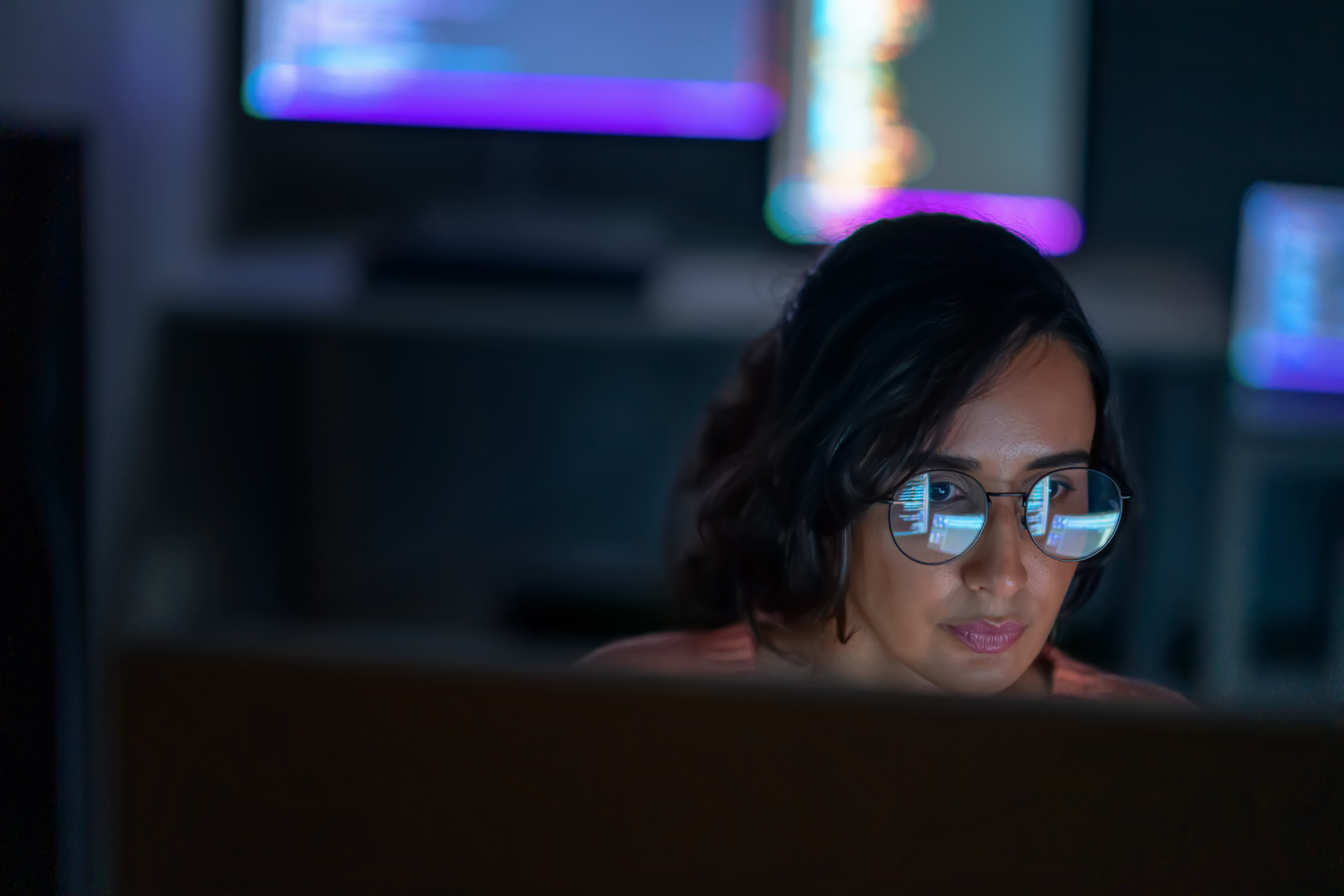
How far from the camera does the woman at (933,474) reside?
11.8 inches

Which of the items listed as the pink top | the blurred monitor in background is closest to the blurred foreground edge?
the pink top

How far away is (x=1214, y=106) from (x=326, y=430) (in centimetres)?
158

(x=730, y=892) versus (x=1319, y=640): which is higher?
(x=730, y=892)

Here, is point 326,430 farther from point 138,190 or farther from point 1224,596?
point 1224,596

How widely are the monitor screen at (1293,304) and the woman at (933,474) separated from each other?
56.1 inches

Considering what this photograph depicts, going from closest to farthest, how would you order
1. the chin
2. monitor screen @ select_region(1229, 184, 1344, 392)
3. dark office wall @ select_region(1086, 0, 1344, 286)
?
the chin < monitor screen @ select_region(1229, 184, 1344, 392) < dark office wall @ select_region(1086, 0, 1344, 286)

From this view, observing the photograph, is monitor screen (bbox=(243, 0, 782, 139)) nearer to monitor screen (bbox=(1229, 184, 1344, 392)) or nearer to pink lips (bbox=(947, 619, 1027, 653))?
monitor screen (bbox=(1229, 184, 1344, 392))

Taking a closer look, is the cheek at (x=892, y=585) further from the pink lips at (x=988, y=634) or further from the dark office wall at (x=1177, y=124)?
the dark office wall at (x=1177, y=124)

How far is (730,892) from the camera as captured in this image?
8.6 inches

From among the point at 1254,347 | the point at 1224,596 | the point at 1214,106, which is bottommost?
the point at 1224,596

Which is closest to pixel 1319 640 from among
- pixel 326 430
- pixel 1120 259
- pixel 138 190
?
pixel 1120 259

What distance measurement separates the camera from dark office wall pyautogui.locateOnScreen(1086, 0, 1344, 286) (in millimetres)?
1799

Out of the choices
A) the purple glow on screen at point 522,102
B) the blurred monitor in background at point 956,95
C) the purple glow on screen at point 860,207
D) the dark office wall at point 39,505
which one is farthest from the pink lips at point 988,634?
the purple glow on screen at point 522,102

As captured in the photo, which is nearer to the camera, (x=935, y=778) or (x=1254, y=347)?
(x=935, y=778)
